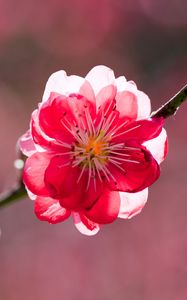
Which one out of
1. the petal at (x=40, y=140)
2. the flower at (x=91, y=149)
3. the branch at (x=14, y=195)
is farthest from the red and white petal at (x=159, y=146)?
the branch at (x=14, y=195)

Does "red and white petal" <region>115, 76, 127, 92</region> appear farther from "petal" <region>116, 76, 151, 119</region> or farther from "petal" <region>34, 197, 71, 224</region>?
"petal" <region>34, 197, 71, 224</region>

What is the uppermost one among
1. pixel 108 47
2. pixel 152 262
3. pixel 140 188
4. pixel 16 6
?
pixel 140 188

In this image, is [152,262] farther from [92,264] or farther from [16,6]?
[16,6]

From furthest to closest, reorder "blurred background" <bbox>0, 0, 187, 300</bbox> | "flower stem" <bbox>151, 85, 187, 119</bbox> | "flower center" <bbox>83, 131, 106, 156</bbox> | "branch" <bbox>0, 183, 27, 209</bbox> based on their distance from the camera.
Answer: "blurred background" <bbox>0, 0, 187, 300</bbox>, "branch" <bbox>0, 183, 27, 209</bbox>, "flower center" <bbox>83, 131, 106, 156</bbox>, "flower stem" <bbox>151, 85, 187, 119</bbox>

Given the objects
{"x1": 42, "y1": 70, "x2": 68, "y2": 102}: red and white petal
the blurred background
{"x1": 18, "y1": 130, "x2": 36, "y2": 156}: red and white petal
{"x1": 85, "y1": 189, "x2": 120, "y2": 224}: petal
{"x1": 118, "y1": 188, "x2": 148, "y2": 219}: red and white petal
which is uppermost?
{"x1": 42, "y1": 70, "x2": 68, "y2": 102}: red and white petal

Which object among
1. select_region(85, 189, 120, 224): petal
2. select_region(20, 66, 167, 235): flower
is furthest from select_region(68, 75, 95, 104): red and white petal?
select_region(85, 189, 120, 224): petal

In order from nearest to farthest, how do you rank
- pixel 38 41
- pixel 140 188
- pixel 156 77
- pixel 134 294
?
1. pixel 140 188
2. pixel 134 294
3. pixel 156 77
4. pixel 38 41

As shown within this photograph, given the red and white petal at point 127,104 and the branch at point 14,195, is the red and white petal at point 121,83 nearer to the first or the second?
the red and white petal at point 127,104

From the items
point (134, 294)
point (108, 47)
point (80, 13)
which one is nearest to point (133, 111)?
point (134, 294)
